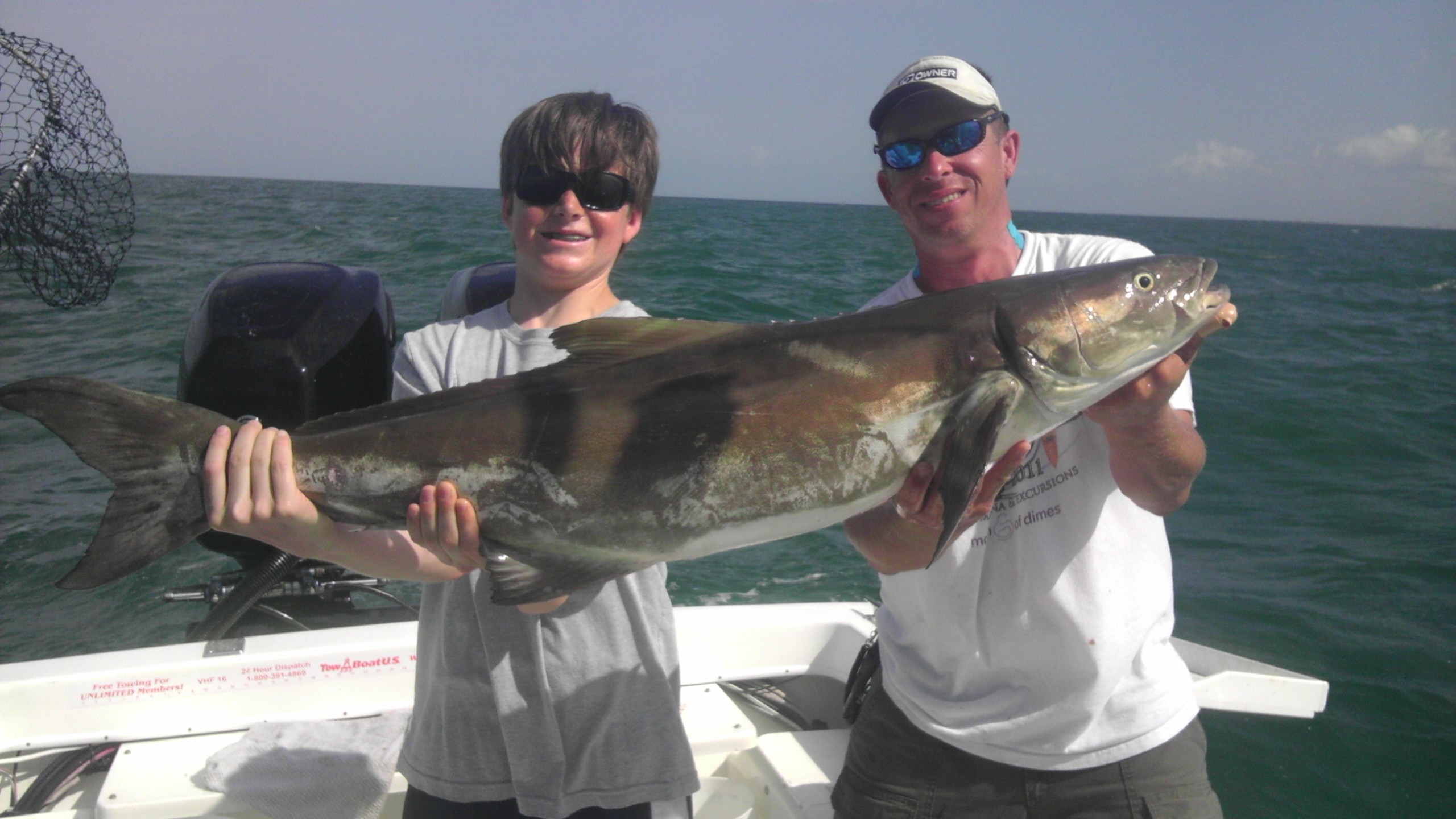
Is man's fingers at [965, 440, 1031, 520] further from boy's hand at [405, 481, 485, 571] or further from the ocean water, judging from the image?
the ocean water

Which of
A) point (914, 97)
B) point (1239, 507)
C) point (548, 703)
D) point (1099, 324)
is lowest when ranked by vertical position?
point (1239, 507)

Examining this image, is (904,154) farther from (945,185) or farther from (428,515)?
(428,515)

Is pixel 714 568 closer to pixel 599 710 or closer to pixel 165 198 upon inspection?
pixel 599 710

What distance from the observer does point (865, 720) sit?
321 centimetres

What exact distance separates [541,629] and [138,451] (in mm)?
1071

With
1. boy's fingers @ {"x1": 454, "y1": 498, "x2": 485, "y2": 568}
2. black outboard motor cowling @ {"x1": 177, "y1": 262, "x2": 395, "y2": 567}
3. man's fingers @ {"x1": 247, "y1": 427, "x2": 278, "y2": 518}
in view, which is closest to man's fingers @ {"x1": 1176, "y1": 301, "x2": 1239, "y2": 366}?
boy's fingers @ {"x1": 454, "y1": 498, "x2": 485, "y2": 568}

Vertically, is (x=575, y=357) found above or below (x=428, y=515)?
above

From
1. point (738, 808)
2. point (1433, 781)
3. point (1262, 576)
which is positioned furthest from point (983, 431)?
point (1262, 576)

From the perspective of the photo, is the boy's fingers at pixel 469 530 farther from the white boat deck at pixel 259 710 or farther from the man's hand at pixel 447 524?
the white boat deck at pixel 259 710

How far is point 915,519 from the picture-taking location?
2.37m

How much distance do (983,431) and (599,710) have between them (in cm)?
124

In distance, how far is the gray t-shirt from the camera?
98.0 inches

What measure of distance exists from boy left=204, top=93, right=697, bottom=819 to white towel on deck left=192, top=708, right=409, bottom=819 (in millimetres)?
1021

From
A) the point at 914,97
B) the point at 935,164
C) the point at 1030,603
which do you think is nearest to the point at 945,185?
the point at 935,164
